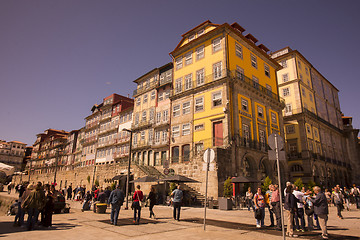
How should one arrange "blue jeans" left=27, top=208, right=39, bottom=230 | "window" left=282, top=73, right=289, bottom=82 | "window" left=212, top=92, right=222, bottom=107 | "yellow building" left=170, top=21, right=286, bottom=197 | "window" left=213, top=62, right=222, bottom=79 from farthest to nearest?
"window" left=282, top=73, right=289, bottom=82
"window" left=213, top=62, right=222, bottom=79
"window" left=212, top=92, right=222, bottom=107
"yellow building" left=170, top=21, right=286, bottom=197
"blue jeans" left=27, top=208, right=39, bottom=230

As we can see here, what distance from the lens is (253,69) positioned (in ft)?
95.6

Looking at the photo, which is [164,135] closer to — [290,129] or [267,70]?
[267,70]

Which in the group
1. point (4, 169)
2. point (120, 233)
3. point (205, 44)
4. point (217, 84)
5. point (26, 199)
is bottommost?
point (120, 233)

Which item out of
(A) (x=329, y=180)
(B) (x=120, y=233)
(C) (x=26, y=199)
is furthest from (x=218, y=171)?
(A) (x=329, y=180)

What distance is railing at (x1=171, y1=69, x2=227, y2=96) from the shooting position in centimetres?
2517

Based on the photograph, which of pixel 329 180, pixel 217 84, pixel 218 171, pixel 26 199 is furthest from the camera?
pixel 329 180

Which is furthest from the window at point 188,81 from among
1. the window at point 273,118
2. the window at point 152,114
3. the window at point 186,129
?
the window at point 273,118

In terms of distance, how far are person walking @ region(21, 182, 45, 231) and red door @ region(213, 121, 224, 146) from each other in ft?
56.4

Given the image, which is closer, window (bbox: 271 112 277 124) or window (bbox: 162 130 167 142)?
window (bbox: 271 112 277 124)

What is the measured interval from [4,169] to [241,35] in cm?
2877

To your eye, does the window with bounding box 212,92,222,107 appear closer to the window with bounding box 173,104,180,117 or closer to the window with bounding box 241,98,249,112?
the window with bounding box 241,98,249,112

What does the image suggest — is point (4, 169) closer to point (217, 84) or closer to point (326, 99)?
point (217, 84)

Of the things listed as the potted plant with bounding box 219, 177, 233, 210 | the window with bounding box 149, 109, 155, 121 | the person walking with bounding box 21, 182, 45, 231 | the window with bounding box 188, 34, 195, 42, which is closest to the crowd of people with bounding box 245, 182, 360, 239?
the potted plant with bounding box 219, 177, 233, 210

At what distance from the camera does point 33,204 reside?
8117mm
